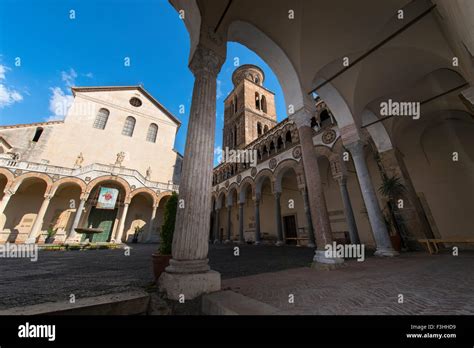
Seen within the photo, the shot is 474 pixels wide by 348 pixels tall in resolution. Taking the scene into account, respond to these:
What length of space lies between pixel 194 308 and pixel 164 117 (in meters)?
24.9

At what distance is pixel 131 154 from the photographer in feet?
65.2

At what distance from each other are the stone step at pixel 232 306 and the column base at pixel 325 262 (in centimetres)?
268

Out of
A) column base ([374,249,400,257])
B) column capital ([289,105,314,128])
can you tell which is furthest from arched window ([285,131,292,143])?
column base ([374,249,400,257])

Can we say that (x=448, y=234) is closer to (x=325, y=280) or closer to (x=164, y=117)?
(x=325, y=280)

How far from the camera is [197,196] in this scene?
283 cm

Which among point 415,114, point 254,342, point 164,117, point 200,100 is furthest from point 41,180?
point 415,114

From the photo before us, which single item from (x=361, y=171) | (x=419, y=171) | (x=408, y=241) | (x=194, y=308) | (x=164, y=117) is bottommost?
(x=194, y=308)

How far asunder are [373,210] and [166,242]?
6.54 metres

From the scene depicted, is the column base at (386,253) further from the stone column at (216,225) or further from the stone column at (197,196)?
the stone column at (216,225)

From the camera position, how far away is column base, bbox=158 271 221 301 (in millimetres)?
2258

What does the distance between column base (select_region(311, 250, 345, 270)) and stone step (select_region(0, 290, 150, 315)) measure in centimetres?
346

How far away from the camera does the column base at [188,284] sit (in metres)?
2.26

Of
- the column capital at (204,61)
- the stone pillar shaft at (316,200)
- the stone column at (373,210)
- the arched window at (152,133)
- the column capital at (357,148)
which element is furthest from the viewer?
the arched window at (152,133)

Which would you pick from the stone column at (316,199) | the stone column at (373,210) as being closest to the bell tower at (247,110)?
the stone column at (373,210)
